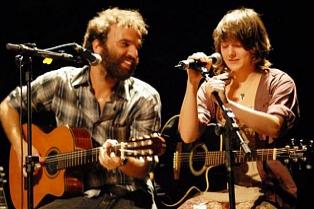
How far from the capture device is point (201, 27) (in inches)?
177

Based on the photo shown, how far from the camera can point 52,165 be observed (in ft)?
11.8

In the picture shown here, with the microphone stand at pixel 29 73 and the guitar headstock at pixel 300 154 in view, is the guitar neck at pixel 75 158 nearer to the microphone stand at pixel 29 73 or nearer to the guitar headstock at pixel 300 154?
the microphone stand at pixel 29 73

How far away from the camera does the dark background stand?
411cm

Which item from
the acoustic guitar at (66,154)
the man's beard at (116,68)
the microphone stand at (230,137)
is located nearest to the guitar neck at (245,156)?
the microphone stand at (230,137)

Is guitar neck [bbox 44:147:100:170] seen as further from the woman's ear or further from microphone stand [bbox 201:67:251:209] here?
microphone stand [bbox 201:67:251:209]

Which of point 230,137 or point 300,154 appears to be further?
point 300,154

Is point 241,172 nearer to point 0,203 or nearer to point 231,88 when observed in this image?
point 231,88

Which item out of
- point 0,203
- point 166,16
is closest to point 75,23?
point 166,16

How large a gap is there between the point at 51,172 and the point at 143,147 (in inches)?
31.5

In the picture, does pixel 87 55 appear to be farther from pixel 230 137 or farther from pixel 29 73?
pixel 230 137

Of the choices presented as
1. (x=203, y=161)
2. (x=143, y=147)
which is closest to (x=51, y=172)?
(x=143, y=147)

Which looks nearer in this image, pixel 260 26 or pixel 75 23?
pixel 260 26

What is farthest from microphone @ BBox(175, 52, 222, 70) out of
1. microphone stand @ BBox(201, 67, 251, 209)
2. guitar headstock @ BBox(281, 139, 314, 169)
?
guitar headstock @ BBox(281, 139, 314, 169)

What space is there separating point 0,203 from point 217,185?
4.83 ft
